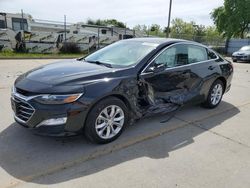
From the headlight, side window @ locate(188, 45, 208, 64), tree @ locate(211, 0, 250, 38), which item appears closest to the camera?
the headlight

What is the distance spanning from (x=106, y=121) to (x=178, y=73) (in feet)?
5.63

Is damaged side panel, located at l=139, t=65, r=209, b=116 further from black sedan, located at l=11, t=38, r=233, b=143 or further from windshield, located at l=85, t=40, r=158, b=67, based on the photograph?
windshield, located at l=85, t=40, r=158, b=67

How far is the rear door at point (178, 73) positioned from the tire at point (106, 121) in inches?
24.1

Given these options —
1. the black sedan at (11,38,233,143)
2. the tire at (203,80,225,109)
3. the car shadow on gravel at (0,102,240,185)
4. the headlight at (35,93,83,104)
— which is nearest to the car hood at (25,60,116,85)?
the black sedan at (11,38,233,143)

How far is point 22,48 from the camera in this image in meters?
18.3

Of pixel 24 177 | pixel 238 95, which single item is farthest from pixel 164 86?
pixel 238 95

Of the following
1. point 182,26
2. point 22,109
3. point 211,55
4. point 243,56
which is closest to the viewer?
point 22,109

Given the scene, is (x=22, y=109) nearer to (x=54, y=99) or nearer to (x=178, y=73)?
(x=54, y=99)

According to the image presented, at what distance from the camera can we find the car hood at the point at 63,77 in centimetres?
321

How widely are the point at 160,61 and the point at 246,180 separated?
7.17 feet

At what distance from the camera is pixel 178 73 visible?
176 inches

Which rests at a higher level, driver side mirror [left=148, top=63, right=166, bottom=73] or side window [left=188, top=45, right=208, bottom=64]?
side window [left=188, top=45, right=208, bottom=64]

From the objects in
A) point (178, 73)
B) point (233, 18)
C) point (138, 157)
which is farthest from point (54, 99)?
point (233, 18)

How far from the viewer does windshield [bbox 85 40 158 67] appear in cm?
410
